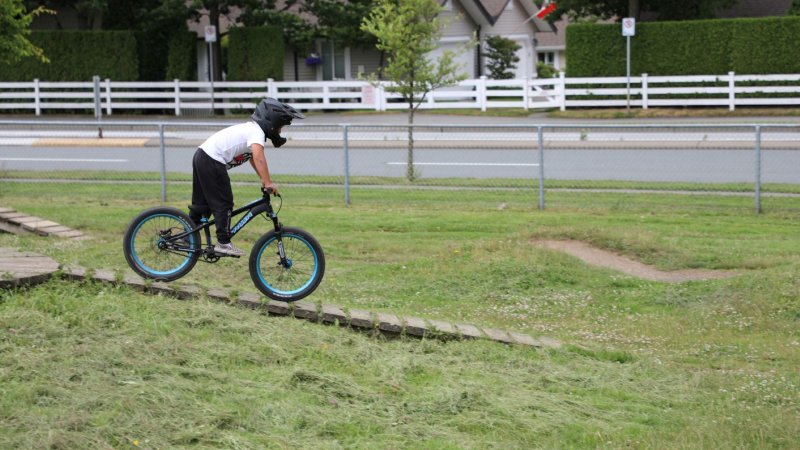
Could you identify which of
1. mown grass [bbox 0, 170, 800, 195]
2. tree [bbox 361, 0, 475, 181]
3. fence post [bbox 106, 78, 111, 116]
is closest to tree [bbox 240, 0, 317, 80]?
fence post [bbox 106, 78, 111, 116]

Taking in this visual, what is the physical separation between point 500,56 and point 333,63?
6.83 metres

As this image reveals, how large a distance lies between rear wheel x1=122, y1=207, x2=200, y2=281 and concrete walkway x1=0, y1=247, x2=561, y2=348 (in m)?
0.38

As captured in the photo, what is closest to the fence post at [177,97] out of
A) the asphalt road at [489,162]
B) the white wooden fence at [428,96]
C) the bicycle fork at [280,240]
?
the white wooden fence at [428,96]

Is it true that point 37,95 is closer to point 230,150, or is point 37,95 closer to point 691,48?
point 691,48

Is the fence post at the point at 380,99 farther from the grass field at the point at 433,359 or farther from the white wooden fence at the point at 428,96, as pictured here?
the grass field at the point at 433,359

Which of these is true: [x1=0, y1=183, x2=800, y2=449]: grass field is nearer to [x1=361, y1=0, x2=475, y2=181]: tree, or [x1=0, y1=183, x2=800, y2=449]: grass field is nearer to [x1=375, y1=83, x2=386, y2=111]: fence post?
[x1=361, y1=0, x2=475, y2=181]: tree

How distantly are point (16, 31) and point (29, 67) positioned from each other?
22.7 meters

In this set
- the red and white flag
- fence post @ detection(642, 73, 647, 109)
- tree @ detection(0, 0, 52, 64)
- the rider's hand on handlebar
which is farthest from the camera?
the red and white flag

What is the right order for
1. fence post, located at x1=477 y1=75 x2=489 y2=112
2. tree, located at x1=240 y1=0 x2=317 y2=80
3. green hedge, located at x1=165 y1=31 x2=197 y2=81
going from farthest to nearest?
green hedge, located at x1=165 y1=31 x2=197 y2=81 → tree, located at x1=240 y1=0 x2=317 y2=80 → fence post, located at x1=477 y1=75 x2=489 y2=112

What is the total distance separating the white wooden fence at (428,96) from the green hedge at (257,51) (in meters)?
1.13

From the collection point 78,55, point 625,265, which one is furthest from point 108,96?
point 625,265

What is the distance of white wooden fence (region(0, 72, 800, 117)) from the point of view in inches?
1331

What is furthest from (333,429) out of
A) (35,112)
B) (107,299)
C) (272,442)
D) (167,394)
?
(35,112)

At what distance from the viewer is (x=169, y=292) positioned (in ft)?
27.8
